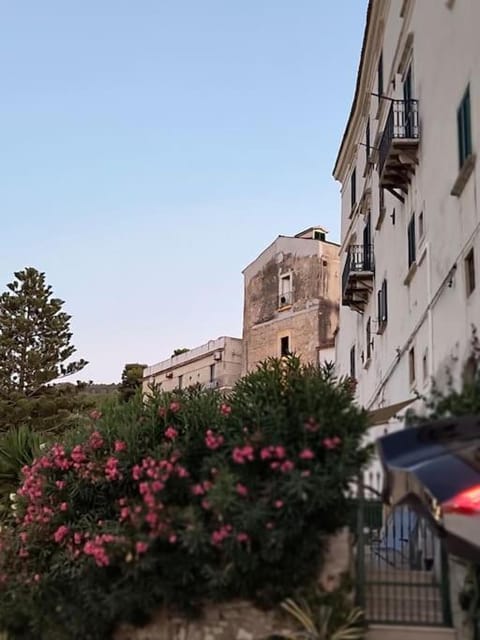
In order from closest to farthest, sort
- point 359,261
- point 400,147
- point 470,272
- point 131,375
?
point 470,272
point 400,147
point 359,261
point 131,375

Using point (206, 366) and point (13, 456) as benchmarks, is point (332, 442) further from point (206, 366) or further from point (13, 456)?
point (206, 366)

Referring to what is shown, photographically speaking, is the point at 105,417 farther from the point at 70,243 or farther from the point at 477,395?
the point at 70,243

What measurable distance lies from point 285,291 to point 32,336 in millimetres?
12935

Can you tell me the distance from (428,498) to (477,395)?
4.26 feet

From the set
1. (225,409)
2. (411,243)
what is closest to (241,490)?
(225,409)

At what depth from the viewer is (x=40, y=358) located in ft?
108

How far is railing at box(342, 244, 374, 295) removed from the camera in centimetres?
2194

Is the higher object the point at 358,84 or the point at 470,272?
the point at 358,84

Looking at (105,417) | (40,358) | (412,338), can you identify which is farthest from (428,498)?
(40,358)

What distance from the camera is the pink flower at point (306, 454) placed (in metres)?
8.37

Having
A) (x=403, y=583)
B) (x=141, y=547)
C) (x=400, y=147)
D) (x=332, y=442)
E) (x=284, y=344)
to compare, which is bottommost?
(x=403, y=583)

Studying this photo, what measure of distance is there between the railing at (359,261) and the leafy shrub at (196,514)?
38.6ft

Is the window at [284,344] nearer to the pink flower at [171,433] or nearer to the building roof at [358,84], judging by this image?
the building roof at [358,84]

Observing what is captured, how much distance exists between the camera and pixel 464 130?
11750mm
